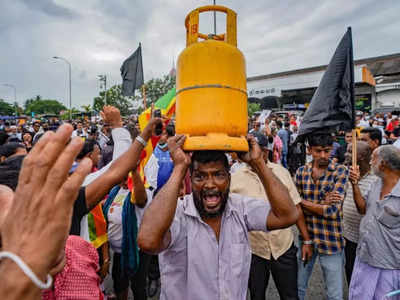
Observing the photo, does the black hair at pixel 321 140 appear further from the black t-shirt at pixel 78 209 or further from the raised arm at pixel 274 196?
the black t-shirt at pixel 78 209

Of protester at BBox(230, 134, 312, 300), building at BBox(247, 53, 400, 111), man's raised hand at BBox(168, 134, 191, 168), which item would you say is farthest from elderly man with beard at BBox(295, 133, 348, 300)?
building at BBox(247, 53, 400, 111)

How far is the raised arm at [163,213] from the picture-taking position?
4.91 ft

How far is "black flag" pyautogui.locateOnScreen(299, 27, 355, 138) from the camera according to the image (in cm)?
246

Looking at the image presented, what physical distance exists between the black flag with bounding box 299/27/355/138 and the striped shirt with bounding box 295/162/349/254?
22.9 inches

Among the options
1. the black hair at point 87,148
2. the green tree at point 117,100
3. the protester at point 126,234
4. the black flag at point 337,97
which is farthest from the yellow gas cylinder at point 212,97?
the green tree at point 117,100

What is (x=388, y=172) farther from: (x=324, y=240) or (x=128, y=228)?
(x=128, y=228)

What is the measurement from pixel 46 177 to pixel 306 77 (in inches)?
1424

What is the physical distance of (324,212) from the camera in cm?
274

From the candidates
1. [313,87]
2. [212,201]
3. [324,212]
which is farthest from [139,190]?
[313,87]

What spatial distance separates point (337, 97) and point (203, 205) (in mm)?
1663

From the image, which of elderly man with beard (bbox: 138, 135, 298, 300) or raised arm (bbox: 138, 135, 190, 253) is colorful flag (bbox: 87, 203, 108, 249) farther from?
raised arm (bbox: 138, 135, 190, 253)

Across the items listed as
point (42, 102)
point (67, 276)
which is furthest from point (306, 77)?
point (42, 102)

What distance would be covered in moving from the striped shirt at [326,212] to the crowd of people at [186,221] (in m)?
0.01

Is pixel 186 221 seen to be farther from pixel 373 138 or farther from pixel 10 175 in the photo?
pixel 373 138
